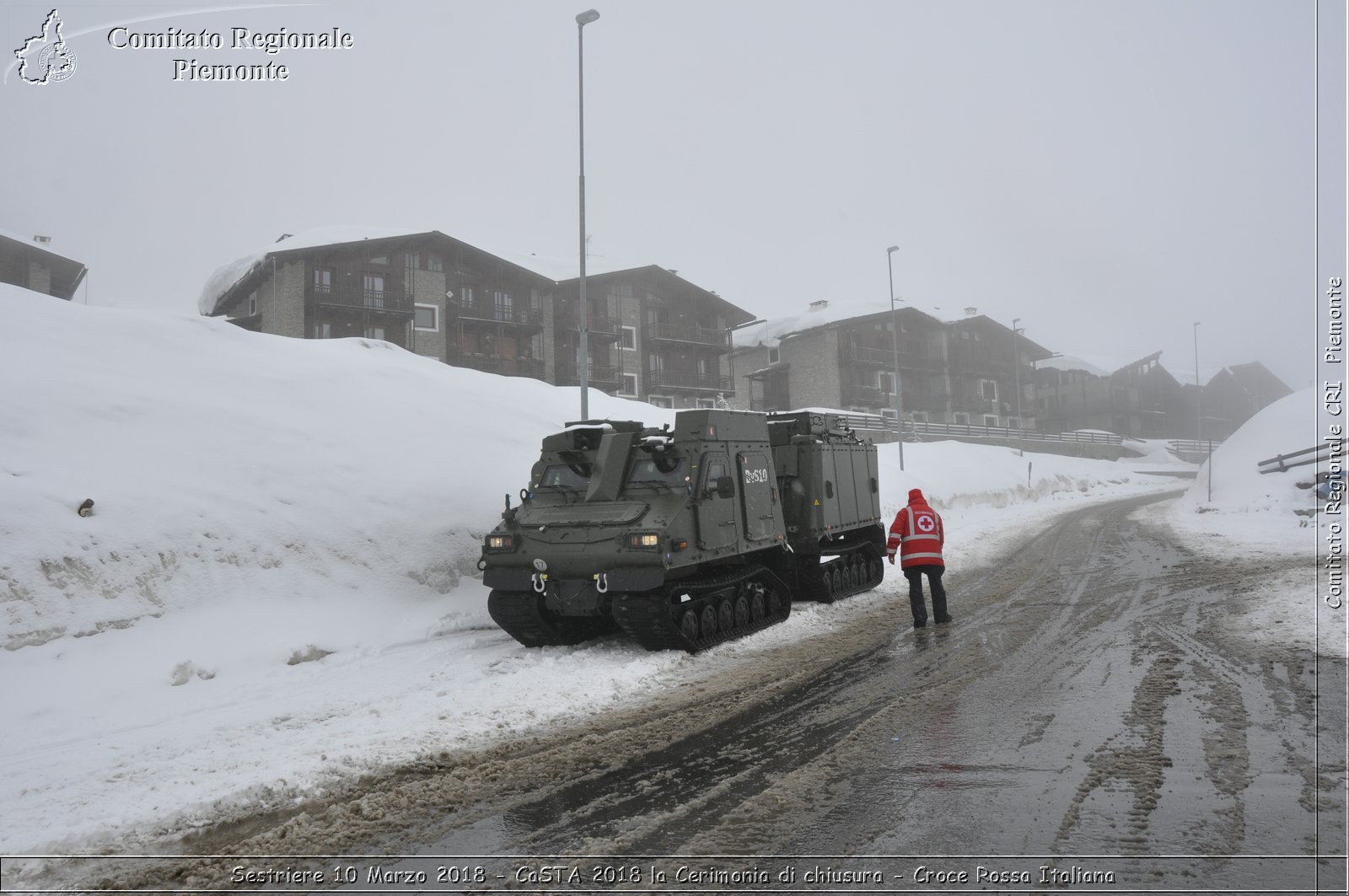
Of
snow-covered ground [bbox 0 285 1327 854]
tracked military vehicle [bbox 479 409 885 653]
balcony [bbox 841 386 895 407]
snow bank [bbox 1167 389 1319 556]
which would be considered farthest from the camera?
balcony [bbox 841 386 895 407]

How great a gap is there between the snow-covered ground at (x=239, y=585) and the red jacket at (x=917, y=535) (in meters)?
1.35

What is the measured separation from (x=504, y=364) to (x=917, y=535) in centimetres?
3278

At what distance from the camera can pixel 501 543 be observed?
9.72m

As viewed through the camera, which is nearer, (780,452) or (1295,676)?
(1295,676)

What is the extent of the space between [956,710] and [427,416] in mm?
13136

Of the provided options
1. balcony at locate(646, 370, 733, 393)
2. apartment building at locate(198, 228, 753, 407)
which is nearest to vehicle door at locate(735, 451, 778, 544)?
apartment building at locate(198, 228, 753, 407)

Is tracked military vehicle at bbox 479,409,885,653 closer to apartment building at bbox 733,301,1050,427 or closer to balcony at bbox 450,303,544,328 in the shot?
Answer: balcony at bbox 450,303,544,328

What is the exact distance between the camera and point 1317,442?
2289cm

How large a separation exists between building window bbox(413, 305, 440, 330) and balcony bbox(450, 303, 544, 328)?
93cm

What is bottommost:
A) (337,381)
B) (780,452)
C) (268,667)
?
(268,667)

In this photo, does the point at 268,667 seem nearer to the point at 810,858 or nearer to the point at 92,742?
the point at 92,742

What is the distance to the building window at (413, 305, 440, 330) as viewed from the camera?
39250mm

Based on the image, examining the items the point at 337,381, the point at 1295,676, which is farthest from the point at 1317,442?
the point at 337,381

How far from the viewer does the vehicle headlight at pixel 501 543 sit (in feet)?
31.7
